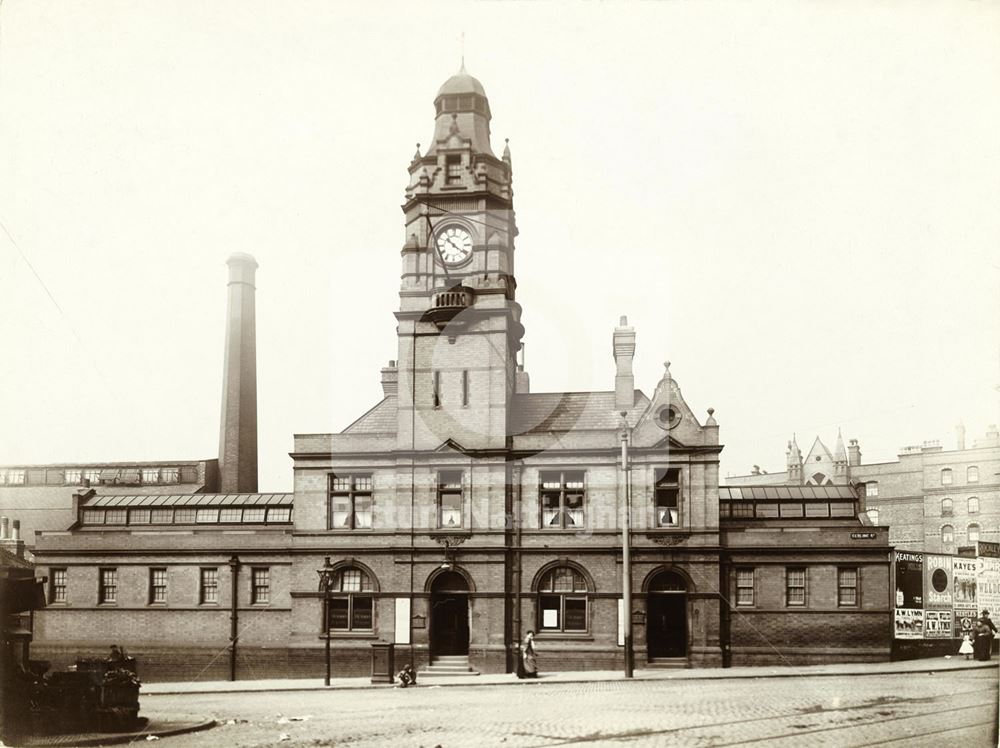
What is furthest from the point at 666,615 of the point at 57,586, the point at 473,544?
the point at 57,586

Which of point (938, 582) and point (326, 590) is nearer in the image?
point (326, 590)

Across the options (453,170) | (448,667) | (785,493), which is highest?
(453,170)

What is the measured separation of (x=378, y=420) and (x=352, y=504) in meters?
2.47

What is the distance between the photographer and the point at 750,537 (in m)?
25.9

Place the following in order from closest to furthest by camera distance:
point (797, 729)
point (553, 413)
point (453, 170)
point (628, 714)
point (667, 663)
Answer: point (797, 729) < point (628, 714) < point (667, 663) < point (453, 170) < point (553, 413)

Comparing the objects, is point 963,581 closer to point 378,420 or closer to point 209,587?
point 378,420

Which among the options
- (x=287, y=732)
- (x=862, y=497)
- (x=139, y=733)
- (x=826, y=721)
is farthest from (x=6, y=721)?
(x=862, y=497)

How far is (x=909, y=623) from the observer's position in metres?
25.4

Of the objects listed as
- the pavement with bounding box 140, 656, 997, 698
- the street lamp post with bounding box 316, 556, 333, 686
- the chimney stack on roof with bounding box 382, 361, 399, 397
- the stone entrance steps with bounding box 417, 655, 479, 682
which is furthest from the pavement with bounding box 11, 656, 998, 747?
the chimney stack on roof with bounding box 382, 361, 399, 397

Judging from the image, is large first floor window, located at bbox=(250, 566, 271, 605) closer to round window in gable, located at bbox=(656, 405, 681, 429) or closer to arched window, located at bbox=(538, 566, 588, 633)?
arched window, located at bbox=(538, 566, 588, 633)

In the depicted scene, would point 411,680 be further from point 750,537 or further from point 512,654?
point 750,537

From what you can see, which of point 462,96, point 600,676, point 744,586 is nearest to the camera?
point 462,96

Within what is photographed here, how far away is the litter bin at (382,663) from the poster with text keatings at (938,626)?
1413cm

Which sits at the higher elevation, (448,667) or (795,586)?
(795,586)
